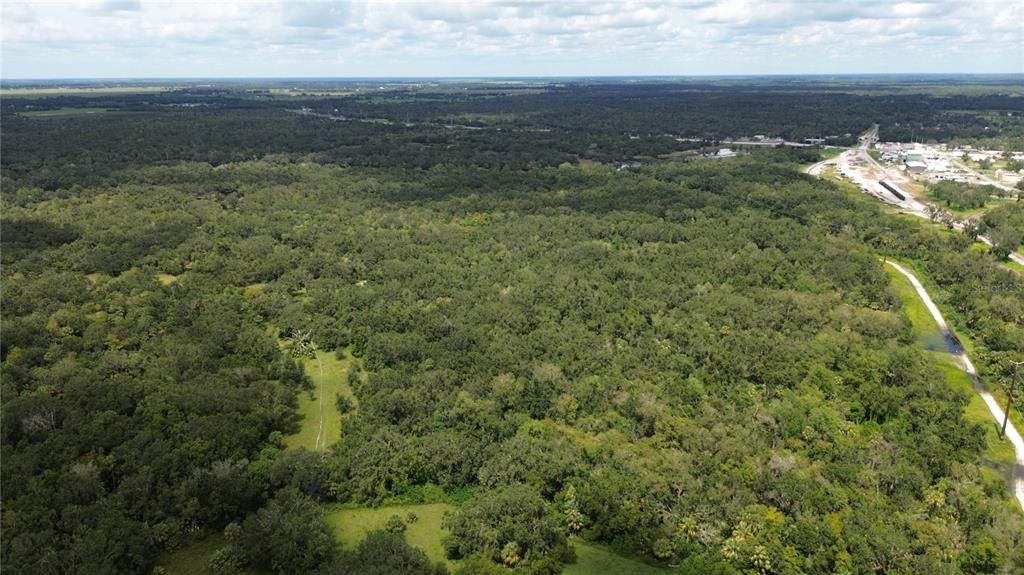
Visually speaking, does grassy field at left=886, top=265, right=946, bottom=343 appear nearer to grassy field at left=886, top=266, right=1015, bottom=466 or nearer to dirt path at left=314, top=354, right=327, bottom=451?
grassy field at left=886, top=266, right=1015, bottom=466

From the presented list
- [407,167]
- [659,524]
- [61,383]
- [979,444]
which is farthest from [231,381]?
[407,167]

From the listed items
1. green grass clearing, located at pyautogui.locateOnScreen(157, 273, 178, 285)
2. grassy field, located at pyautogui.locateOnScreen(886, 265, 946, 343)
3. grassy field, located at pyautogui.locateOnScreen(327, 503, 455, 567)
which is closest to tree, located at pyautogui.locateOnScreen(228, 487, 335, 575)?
grassy field, located at pyautogui.locateOnScreen(327, 503, 455, 567)

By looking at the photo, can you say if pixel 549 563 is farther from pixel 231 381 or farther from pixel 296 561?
pixel 231 381

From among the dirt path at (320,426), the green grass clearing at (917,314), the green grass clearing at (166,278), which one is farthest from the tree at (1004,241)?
the green grass clearing at (166,278)

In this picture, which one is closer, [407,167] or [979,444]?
[979,444]

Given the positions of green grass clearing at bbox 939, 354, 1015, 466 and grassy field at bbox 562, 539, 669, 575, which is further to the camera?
green grass clearing at bbox 939, 354, 1015, 466

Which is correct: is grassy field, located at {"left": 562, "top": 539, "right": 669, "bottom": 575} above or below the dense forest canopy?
below

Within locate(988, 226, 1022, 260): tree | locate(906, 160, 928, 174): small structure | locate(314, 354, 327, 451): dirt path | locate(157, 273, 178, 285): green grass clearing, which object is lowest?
locate(314, 354, 327, 451): dirt path

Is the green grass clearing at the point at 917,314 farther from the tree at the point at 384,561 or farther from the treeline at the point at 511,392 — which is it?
the tree at the point at 384,561
